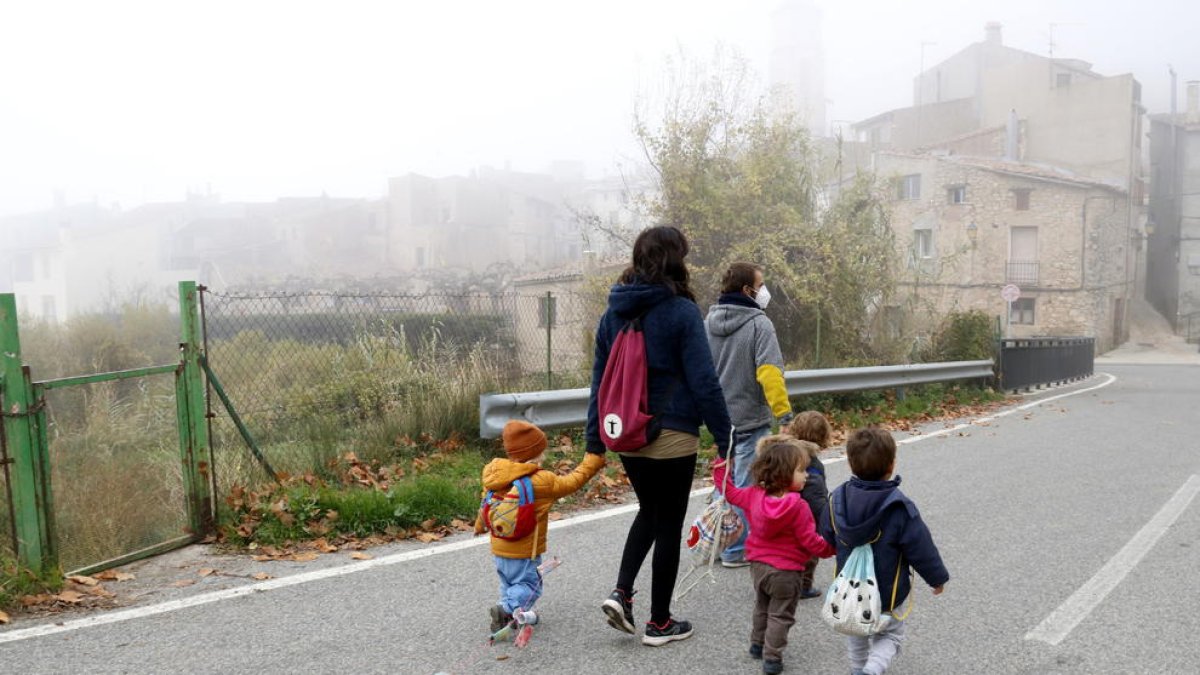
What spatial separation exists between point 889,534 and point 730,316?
76.9 inches

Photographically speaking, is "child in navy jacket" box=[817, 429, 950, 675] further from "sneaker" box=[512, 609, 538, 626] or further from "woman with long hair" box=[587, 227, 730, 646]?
"sneaker" box=[512, 609, 538, 626]

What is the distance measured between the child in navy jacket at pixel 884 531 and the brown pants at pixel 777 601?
1.09 ft

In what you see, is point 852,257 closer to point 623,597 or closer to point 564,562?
point 564,562

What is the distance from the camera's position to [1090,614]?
14.8 ft

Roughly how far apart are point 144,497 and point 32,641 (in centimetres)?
170

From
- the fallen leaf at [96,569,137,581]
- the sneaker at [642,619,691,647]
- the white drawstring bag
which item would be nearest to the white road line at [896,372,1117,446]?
the white drawstring bag

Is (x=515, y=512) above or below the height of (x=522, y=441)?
below

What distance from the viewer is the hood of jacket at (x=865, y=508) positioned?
3477mm

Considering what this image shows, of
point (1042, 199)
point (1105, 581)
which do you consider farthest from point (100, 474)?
point (1042, 199)

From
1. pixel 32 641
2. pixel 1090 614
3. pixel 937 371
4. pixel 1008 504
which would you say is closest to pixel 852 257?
pixel 937 371

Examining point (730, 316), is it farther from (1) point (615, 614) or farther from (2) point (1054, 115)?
(2) point (1054, 115)

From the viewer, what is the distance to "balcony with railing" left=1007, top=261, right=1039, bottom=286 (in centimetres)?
4272

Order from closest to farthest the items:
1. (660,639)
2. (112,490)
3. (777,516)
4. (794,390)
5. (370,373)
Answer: (777,516), (660,639), (112,490), (370,373), (794,390)

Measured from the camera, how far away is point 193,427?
5.60 metres
